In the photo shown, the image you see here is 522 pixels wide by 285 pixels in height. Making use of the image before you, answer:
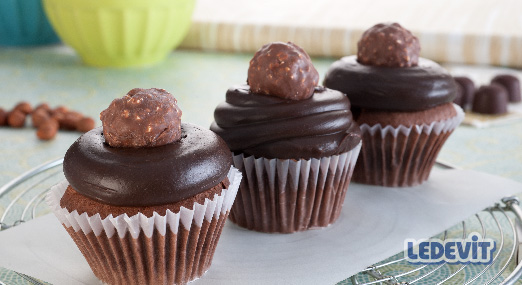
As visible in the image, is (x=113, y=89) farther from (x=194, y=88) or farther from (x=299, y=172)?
(x=299, y=172)

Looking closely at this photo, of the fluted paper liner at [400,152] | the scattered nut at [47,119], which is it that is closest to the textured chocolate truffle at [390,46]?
the fluted paper liner at [400,152]

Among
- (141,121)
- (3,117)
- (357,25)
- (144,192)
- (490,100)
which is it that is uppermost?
(141,121)

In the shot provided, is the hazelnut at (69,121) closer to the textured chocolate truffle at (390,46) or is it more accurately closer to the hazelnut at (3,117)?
the hazelnut at (3,117)

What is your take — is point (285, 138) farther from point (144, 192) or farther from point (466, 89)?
point (466, 89)

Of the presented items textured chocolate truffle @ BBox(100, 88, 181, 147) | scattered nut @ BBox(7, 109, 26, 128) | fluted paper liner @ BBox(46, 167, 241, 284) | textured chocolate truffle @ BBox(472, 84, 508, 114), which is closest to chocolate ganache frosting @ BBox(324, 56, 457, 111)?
fluted paper liner @ BBox(46, 167, 241, 284)

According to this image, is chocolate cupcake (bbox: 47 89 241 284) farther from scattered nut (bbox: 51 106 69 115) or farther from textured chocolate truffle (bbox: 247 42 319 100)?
scattered nut (bbox: 51 106 69 115)

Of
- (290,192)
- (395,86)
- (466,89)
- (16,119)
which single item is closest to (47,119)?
(16,119)

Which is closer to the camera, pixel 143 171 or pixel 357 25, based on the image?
pixel 143 171
